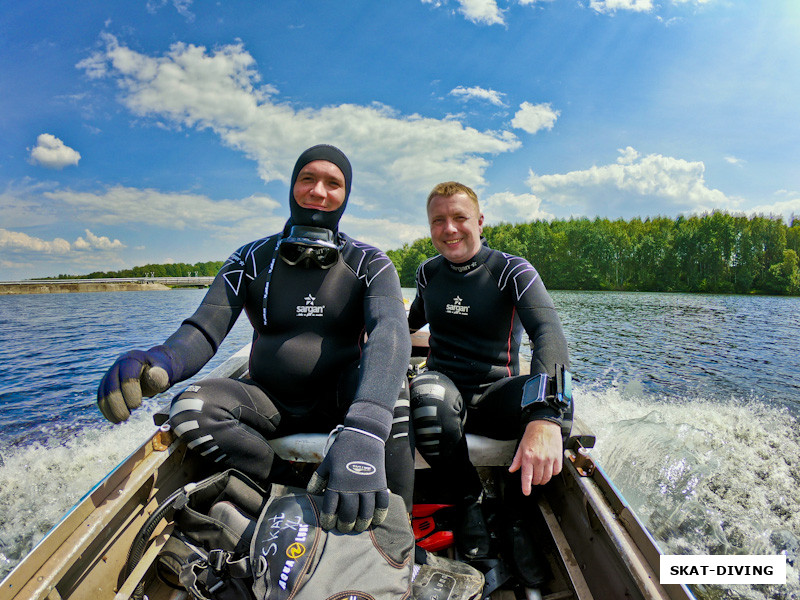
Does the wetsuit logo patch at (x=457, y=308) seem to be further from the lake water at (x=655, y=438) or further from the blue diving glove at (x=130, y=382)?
the lake water at (x=655, y=438)

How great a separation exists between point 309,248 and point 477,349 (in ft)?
3.88

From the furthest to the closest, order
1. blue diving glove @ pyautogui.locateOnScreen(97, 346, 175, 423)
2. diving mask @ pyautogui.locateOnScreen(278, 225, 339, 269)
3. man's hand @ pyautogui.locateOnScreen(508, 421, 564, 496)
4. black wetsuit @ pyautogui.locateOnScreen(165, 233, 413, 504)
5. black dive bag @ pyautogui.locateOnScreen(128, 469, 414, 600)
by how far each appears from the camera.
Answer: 1. diving mask @ pyautogui.locateOnScreen(278, 225, 339, 269)
2. black wetsuit @ pyautogui.locateOnScreen(165, 233, 413, 504)
3. man's hand @ pyautogui.locateOnScreen(508, 421, 564, 496)
4. blue diving glove @ pyautogui.locateOnScreen(97, 346, 175, 423)
5. black dive bag @ pyautogui.locateOnScreen(128, 469, 414, 600)

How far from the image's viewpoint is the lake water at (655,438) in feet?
11.6

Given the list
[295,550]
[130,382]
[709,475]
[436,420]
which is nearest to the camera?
[295,550]

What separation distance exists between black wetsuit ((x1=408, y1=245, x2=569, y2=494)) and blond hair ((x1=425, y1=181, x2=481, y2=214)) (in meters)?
0.37

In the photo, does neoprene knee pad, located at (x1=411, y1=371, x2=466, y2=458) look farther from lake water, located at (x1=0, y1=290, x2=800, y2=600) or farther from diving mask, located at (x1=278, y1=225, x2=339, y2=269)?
lake water, located at (x1=0, y1=290, x2=800, y2=600)

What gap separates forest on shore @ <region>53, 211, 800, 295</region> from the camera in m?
43.7

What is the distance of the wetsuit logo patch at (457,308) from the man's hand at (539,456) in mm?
995

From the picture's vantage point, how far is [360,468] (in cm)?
141

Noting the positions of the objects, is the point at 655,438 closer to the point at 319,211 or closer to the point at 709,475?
the point at 709,475

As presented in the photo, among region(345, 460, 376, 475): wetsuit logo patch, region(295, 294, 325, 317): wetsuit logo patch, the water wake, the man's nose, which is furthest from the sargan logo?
the water wake

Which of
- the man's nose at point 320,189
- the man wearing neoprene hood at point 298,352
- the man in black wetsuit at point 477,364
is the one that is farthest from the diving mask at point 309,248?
the man in black wetsuit at point 477,364

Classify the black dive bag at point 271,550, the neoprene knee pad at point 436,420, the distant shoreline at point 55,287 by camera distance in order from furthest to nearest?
the distant shoreline at point 55,287
the neoprene knee pad at point 436,420
the black dive bag at point 271,550

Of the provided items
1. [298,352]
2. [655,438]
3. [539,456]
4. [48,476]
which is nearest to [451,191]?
[298,352]
